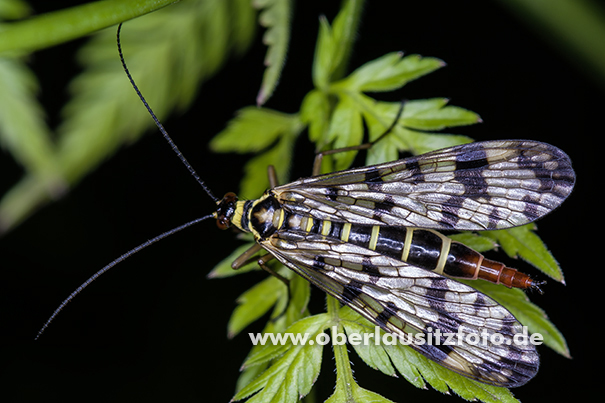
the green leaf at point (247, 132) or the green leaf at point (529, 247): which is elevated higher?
the green leaf at point (247, 132)

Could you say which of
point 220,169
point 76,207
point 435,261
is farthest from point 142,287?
point 435,261

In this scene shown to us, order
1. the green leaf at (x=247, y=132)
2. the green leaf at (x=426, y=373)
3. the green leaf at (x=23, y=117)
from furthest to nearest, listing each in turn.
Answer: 1. the green leaf at (x=247, y=132)
2. the green leaf at (x=23, y=117)
3. the green leaf at (x=426, y=373)

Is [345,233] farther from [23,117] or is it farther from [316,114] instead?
[23,117]

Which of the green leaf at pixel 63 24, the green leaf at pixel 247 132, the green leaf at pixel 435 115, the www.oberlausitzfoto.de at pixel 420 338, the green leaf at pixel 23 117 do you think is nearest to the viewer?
the green leaf at pixel 63 24

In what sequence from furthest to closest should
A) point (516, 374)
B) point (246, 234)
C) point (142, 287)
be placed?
point (142, 287) < point (246, 234) < point (516, 374)

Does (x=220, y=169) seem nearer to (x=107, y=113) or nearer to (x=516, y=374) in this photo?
(x=107, y=113)

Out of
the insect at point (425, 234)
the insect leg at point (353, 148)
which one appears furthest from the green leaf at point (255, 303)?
the insect leg at point (353, 148)

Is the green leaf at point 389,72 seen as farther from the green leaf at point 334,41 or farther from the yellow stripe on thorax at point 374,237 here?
the yellow stripe on thorax at point 374,237

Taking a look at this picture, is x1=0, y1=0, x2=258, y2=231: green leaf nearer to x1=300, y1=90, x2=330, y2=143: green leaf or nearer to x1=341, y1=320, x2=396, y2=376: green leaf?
x1=300, y1=90, x2=330, y2=143: green leaf
